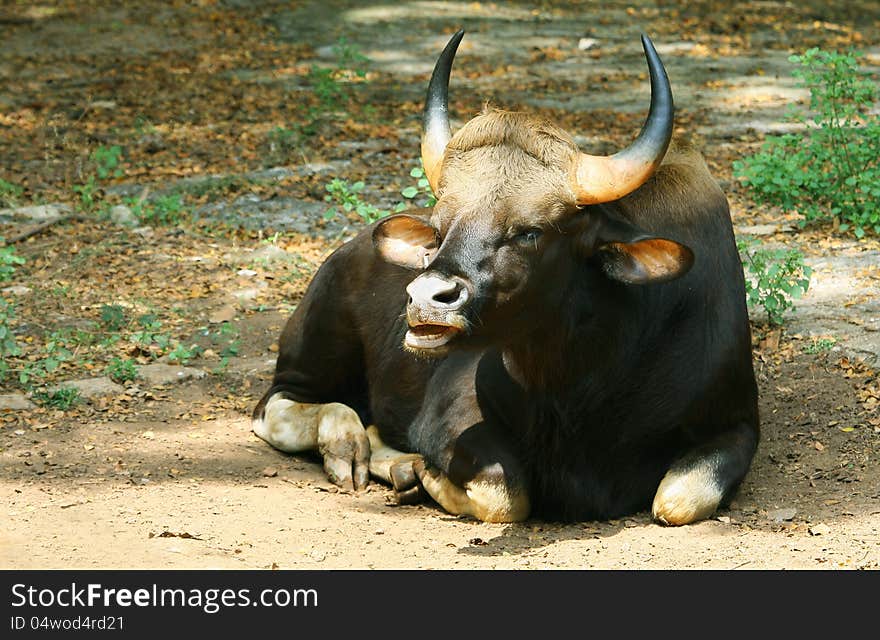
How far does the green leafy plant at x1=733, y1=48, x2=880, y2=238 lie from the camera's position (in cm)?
837

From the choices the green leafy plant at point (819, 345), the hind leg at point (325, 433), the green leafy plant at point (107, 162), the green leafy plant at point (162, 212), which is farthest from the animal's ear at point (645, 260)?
the green leafy plant at point (107, 162)

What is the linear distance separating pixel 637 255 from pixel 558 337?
0.44m

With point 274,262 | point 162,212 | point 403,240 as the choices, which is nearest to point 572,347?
point 403,240

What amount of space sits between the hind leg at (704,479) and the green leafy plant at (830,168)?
11.2 ft

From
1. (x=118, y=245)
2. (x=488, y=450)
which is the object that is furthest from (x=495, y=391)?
(x=118, y=245)

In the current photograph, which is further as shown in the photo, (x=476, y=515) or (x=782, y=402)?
(x=782, y=402)

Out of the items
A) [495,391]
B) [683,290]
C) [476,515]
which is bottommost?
[476,515]

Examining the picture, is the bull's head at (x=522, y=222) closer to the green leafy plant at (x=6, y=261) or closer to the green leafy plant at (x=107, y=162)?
the green leafy plant at (x=6, y=261)

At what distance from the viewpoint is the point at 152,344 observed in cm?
729

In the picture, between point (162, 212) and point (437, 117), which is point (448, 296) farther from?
point (162, 212)

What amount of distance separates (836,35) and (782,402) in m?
11.0

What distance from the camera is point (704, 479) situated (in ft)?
16.8

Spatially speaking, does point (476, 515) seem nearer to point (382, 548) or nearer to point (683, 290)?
point (382, 548)

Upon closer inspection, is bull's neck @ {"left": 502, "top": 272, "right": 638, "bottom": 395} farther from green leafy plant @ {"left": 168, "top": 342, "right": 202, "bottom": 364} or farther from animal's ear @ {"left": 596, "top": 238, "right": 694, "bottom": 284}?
green leafy plant @ {"left": 168, "top": 342, "right": 202, "bottom": 364}
